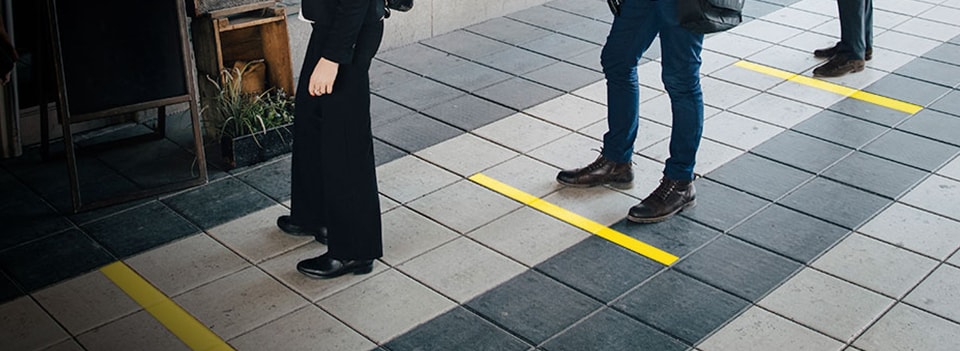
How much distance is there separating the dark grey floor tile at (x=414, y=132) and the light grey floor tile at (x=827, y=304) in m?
2.26

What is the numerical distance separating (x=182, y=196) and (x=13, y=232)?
808 millimetres

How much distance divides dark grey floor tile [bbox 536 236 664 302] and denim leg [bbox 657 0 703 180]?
60 cm

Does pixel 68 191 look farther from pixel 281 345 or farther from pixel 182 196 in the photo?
pixel 281 345

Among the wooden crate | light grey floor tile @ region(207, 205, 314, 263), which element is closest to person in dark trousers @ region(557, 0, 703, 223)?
light grey floor tile @ region(207, 205, 314, 263)

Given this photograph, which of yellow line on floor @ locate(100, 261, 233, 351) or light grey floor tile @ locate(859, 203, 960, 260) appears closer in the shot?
yellow line on floor @ locate(100, 261, 233, 351)

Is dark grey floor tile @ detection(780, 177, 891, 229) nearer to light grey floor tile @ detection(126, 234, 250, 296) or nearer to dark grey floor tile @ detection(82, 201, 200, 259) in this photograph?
light grey floor tile @ detection(126, 234, 250, 296)

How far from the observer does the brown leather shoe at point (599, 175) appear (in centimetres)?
561

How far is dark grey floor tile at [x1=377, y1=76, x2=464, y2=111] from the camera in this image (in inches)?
264

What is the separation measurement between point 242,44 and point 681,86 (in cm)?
246

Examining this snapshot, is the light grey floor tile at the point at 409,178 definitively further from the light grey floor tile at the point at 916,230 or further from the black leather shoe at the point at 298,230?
the light grey floor tile at the point at 916,230

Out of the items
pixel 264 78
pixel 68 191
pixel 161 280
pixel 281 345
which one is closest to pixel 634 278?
pixel 281 345

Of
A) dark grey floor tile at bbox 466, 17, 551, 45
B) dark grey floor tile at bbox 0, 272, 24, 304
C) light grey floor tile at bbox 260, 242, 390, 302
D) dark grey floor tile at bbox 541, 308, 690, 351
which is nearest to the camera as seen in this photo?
dark grey floor tile at bbox 541, 308, 690, 351

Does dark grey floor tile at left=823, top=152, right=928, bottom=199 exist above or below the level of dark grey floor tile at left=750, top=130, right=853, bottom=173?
below

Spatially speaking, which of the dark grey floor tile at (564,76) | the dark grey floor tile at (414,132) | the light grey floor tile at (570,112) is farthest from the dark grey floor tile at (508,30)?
the dark grey floor tile at (414,132)
